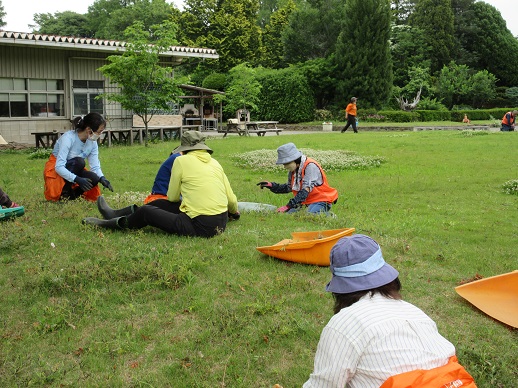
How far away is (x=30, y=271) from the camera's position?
4863 mm

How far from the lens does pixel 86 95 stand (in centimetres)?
2030

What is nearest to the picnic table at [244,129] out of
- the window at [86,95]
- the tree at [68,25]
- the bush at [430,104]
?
the window at [86,95]

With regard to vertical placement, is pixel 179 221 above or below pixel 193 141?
below

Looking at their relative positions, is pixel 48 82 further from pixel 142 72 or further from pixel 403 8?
pixel 403 8

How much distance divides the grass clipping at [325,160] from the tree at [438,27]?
109 feet

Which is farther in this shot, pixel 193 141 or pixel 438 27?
pixel 438 27

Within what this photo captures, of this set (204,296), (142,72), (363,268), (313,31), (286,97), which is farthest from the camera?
(313,31)

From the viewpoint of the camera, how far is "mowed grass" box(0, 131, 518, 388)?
3.44 meters

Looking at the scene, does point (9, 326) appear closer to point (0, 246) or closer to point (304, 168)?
point (0, 246)

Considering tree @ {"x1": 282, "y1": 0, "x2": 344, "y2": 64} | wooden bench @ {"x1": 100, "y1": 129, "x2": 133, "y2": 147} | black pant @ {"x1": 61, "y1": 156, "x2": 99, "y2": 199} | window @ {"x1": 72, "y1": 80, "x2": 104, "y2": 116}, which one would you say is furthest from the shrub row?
black pant @ {"x1": 61, "y1": 156, "x2": 99, "y2": 199}

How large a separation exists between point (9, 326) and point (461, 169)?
1051 cm

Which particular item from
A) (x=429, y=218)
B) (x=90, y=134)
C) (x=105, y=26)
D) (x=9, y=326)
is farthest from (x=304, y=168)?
(x=105, y=26)

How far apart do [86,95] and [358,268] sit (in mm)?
19609

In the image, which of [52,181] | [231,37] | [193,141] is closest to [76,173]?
[52,181]
